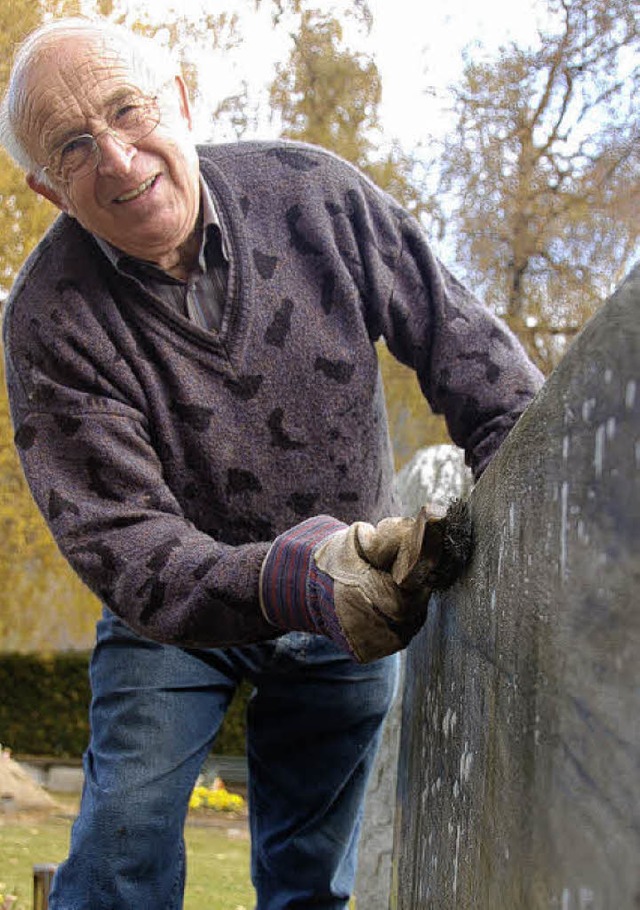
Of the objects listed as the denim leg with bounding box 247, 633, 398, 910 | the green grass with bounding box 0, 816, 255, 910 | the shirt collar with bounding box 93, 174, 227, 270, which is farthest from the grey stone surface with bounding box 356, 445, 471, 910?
the shirt collar with bounding box 93, 174, 227, 270

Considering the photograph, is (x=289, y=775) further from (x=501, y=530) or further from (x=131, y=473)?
(x=501, y=530)

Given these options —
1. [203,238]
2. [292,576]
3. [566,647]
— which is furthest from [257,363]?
[566,647]

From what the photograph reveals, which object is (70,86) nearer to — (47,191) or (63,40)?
(63,40)

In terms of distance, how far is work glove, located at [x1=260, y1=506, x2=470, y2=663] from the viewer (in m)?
1.29

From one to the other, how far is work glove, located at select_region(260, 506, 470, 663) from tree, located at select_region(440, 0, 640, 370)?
4650 mm

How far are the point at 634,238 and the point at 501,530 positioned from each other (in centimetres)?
525

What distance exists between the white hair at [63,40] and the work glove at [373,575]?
3.37ft

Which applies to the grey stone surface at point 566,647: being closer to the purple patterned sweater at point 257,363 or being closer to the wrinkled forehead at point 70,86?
the purple patterned sweater at point 257,363

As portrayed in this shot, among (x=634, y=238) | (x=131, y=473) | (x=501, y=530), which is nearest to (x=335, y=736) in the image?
(x=131, y=473)

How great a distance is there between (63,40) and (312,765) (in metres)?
1.41

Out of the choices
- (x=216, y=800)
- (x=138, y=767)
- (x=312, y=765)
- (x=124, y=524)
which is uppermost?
(x=124, y=524)

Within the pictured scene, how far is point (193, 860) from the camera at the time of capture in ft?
21.0

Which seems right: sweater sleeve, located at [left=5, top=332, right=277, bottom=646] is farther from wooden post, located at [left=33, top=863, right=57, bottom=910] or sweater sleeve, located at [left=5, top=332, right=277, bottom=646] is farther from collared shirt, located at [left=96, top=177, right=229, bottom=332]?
wooden post, located at [left=33, top=863, right=57, bottom=910]

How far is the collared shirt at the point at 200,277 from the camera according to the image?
212 centimetres
